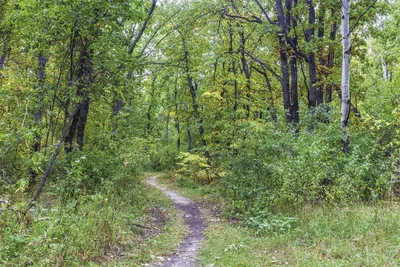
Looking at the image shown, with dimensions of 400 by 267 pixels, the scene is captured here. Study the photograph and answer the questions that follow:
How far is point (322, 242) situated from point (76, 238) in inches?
162

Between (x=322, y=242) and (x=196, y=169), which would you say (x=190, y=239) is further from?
(x=196, y=169)

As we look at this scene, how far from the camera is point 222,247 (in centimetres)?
584

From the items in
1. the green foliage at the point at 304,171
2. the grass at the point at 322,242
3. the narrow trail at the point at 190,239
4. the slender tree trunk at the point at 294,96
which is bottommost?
the narrow trail at the point at 190,239

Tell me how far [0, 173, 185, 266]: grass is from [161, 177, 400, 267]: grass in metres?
1.20

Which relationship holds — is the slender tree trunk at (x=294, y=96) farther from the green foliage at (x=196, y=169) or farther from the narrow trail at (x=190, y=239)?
the green foliage at (x=196, y=169)

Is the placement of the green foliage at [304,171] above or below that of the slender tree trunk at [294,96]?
below

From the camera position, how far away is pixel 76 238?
479 centimetres

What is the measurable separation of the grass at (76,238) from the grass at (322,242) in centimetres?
120

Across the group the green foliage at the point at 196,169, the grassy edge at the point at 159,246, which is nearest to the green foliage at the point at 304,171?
the grassy edge at the point at 159,246

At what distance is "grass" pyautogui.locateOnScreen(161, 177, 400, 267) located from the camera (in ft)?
13.7

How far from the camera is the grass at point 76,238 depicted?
3.98m

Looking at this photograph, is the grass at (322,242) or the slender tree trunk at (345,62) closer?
the grass at (322,242)

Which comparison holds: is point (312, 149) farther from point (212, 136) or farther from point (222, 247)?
point (212, 136)

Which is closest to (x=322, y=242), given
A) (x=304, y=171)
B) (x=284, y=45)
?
(x=304, y=171)
